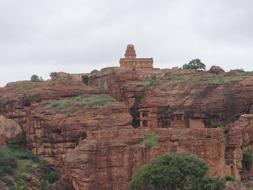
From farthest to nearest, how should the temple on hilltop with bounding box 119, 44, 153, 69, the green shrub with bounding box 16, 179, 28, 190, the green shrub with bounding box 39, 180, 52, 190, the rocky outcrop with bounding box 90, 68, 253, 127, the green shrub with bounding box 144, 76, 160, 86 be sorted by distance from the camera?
the temple on hilltop with bounding box 119, 44, 153, 69 → the green shrub with bounding box 144, 76, 160, 86 → the rocky outcrop with bounding box 90, 68, 253, 127 → the green shrub with bounding box 39, 180, 52, 190 → the green shrub with bounding box 16, 179, 28, 190

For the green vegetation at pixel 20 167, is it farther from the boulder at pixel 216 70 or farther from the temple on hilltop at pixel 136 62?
the temple on hilltop at pixel 136 62

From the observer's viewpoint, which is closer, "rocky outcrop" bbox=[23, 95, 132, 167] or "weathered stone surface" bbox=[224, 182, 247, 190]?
"weathered stone surface" bbox=[224, 182, 247, 190]

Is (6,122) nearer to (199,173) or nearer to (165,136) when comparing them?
(165,136)

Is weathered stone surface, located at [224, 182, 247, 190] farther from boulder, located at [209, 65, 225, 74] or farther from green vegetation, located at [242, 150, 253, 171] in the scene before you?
boulder, located at [209, 65, 225, 74]

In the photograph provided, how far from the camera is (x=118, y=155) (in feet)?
159

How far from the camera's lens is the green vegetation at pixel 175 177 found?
141 feet

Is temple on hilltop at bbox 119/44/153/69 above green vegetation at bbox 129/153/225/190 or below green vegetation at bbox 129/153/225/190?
above

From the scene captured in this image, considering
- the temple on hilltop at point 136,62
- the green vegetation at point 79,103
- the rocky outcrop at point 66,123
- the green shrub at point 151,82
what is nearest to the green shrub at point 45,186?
the rocky outcrop at point 66,123

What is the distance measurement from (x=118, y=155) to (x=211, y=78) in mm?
19413

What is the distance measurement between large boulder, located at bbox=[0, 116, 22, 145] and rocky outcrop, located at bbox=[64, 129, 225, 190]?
410 inches

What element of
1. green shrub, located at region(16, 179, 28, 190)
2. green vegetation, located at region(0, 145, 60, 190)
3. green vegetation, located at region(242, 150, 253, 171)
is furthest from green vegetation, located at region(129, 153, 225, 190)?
green vegetation, located at region(0, 145, 60, 190)

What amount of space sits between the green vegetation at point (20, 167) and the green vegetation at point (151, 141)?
769cm

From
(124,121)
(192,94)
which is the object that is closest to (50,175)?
(124,121)

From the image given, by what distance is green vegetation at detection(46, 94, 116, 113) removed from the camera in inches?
2223
